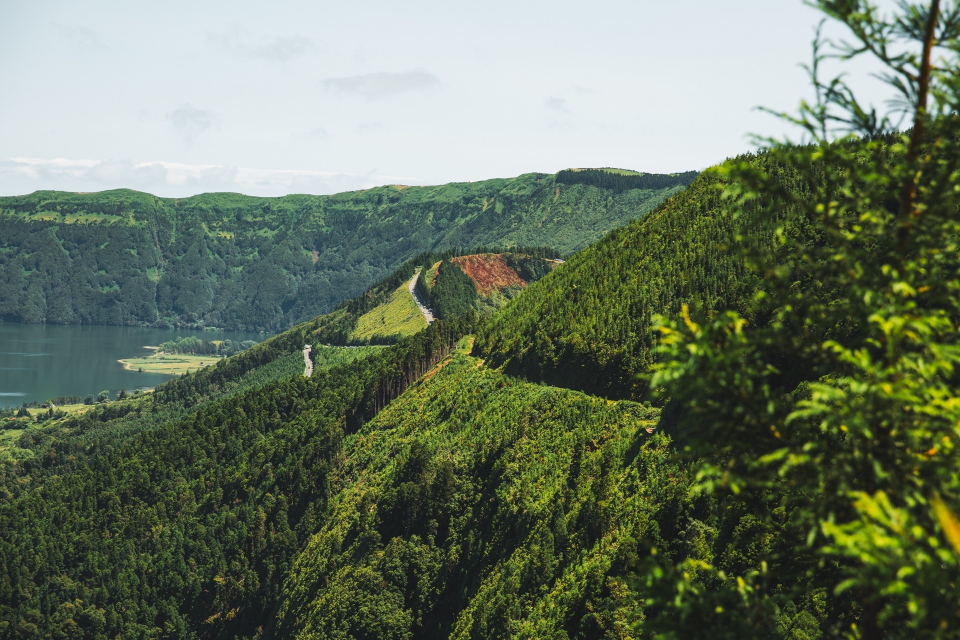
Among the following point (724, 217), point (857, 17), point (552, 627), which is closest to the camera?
point (857, 17)

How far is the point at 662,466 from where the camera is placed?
3231 inches

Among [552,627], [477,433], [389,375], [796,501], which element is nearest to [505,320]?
[389,375]

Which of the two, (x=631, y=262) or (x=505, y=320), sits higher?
(x=631, y=262)

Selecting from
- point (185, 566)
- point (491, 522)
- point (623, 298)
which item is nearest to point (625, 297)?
point (623, 298)

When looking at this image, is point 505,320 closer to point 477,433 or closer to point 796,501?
point 477,433

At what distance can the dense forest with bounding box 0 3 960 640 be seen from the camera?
52.2ft

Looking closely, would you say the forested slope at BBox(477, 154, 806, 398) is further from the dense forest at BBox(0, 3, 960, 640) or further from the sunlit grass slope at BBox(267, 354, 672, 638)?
the sunlit grass slope at BBox(267, 354, 672, 638)

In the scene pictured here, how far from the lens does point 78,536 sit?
200m

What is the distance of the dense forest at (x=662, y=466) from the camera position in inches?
626

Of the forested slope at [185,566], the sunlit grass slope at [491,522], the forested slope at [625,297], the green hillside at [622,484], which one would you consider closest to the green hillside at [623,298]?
the forested slope at [625,297]

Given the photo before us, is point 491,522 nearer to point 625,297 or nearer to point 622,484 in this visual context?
point 622,484

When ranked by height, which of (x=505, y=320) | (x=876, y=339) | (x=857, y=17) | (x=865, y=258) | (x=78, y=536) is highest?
(x=857, y=17)

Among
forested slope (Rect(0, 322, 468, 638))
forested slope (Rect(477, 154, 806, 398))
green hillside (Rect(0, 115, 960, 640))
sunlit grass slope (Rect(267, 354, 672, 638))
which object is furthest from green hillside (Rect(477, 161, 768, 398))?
forested slope (Rect(0, 322, 468, 638))

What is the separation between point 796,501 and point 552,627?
61051 mm
